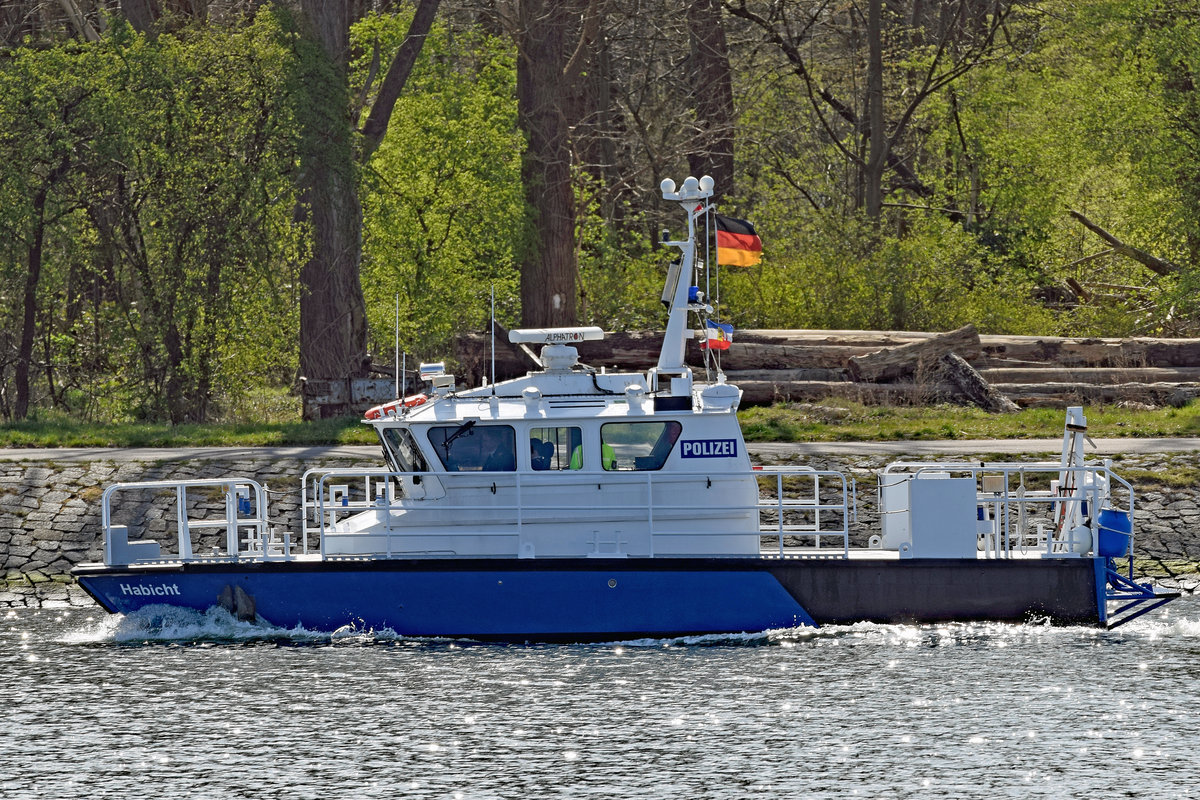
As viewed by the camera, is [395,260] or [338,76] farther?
[395,260]

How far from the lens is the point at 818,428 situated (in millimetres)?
23438

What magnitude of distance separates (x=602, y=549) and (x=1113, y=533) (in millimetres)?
5206

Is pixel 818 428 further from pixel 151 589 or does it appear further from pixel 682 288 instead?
pixel 151 589

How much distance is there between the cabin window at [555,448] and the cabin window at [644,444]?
0.83 feet

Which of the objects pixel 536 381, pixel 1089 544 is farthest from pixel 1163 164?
pixel 536 381

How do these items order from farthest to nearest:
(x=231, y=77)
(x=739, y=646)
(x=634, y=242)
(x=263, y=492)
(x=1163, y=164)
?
(x=634, y=242)
(x=1163, y=164)
(x=231, y=77)
(x=263, y=492)
(x=739, y=646)

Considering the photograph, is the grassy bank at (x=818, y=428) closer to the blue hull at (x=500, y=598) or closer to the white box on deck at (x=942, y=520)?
the white box on deck at (x=942, y=520)

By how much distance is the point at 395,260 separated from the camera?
32938 millimetres

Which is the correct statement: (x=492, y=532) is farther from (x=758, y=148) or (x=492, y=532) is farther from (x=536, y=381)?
(x=758, y=148)

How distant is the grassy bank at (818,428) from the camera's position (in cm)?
2294

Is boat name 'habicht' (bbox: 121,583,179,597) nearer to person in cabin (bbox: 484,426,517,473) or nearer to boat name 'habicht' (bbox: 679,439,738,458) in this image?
person in cabin (bbox: 484,426,517,473)

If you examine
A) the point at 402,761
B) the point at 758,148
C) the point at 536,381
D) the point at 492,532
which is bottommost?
the point at 402,761

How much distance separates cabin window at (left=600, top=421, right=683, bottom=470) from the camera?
576 inches

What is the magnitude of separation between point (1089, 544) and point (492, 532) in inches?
240
